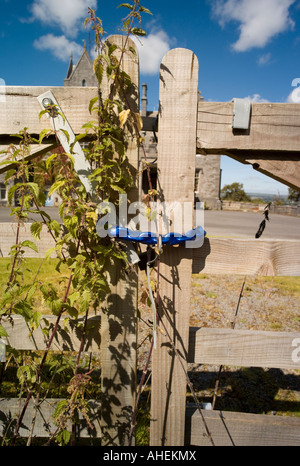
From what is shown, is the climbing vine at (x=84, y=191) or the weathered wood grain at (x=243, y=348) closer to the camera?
the climbing vine at (x=84, y=191)

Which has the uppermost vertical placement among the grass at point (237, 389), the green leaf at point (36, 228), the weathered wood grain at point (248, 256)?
the green leaf at point (36, 228)

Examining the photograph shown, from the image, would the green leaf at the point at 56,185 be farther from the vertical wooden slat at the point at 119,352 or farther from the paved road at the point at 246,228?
the paved road at the point at 246,228

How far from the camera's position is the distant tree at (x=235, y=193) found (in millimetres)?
36519

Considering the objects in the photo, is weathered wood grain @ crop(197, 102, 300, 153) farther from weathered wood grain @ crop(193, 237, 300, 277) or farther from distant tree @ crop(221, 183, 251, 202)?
distant tree @ crop(221, 183, 251, 202)

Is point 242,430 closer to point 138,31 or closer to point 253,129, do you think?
point 253,129

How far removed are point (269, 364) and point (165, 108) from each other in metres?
1.46

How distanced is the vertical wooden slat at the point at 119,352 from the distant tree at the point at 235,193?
36.1 metres

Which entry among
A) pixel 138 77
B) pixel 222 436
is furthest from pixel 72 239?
pixel 222 436

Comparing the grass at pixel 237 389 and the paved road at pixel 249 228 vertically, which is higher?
the paved road at pixel 249 228

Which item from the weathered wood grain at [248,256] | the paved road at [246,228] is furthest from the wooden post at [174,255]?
the paved road at [246,228]

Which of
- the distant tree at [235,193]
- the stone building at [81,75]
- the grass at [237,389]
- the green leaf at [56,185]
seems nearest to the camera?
the green leaf at [56,185]

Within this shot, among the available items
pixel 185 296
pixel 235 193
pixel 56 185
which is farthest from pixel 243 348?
pixel 235 193

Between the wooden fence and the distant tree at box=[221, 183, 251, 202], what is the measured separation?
35.9 m

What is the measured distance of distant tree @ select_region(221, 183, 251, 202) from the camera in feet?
120
